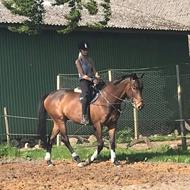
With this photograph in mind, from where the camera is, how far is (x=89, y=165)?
13406mm

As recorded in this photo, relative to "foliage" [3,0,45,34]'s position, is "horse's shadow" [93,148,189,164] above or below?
below

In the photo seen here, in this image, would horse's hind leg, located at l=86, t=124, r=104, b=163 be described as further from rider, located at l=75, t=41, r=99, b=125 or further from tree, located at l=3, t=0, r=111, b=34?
tree, located at l=3, t=0, r=111, b=34

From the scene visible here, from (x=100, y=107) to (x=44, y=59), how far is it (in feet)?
28.2

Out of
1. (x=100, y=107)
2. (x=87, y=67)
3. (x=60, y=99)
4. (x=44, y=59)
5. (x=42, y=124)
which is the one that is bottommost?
(x=42, y=124)

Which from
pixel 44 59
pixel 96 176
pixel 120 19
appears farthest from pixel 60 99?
pixel 120 19

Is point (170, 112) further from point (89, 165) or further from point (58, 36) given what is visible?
point (89, 165)

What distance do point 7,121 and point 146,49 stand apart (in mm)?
7685

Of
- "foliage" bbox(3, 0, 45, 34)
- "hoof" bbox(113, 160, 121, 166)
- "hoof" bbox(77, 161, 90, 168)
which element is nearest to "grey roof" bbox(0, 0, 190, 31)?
"foliage" bbox(3, 0, 45, 34)

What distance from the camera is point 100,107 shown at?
1380cm

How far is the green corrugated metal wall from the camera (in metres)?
21.0

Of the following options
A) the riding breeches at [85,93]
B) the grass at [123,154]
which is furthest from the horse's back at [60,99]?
the grass at [123,154]

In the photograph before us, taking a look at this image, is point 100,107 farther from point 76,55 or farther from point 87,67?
point 76,55

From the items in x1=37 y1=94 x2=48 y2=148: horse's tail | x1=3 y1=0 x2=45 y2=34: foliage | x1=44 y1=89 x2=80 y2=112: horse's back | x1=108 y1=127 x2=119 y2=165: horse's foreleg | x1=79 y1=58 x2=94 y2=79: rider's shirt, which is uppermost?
x1=3 y1=0 x2=45 y2=34: foliage

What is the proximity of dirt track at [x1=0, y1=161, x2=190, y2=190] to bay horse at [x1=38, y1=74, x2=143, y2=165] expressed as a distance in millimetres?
650
